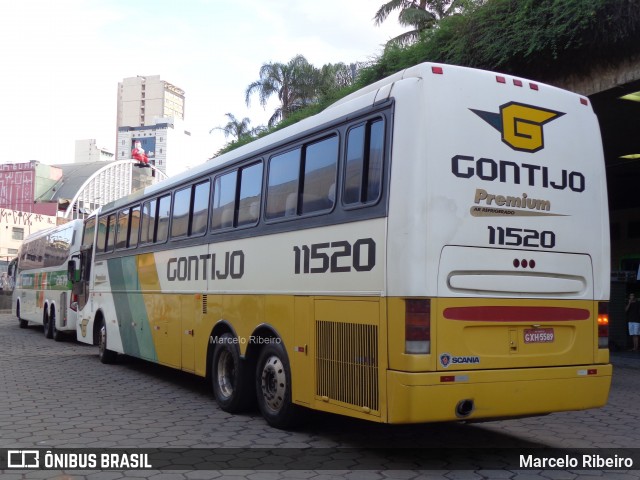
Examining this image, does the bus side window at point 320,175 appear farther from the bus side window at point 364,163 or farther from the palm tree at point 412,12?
the palm tree at point 412,12

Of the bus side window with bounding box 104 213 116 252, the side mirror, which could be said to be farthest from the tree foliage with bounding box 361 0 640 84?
the side mirror

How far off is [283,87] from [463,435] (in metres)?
38.9

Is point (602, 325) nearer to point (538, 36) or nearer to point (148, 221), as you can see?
point (538, 36)

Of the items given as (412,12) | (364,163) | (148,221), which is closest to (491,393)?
(364,163)

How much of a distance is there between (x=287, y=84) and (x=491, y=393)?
40.2m

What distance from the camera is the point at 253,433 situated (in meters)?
7.21

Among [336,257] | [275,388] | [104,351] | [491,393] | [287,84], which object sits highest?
[287,84]

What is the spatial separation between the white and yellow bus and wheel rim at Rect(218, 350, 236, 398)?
30.9 inches

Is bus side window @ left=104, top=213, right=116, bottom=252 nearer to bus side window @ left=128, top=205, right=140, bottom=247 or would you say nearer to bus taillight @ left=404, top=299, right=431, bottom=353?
bus side window @ left=128, top=205, right=140, bottom=247

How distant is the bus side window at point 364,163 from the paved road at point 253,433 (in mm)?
2339

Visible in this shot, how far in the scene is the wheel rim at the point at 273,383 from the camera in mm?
7152

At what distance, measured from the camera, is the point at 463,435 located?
7211mm

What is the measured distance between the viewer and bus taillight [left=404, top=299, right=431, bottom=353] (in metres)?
5.36

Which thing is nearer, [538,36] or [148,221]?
[148,221]
